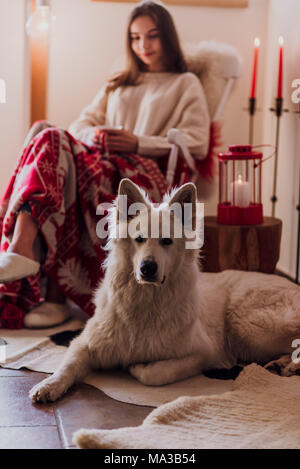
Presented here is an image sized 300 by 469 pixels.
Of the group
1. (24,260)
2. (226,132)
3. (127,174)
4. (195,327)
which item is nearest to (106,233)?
(127,174)

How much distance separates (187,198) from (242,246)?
32.8 inches

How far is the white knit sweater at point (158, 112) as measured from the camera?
3205 millimetres

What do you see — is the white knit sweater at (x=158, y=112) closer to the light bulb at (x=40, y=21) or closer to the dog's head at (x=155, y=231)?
the light bulb at (x=40, y=21)

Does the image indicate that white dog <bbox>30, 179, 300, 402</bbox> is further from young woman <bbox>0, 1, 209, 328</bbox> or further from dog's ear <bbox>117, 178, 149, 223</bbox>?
young woman <bbox>0, 1, 209, 328</bbox>

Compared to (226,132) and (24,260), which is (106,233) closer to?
(24,260)

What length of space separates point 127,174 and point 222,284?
2.57ft

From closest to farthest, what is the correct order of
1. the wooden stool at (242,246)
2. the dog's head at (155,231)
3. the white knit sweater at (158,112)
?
1. the dog's head at (155,231)
2. the wooden stool at (242,246)
3. the white knit sweater at (158,112)

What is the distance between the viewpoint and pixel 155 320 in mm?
2041

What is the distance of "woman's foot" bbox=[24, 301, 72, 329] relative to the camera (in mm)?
2652

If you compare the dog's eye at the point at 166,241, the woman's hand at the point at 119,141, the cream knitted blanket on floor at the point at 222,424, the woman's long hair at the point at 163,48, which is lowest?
the cream knitted blanket on floor at the point at 222,424

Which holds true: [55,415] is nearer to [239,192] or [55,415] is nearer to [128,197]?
[128,197]

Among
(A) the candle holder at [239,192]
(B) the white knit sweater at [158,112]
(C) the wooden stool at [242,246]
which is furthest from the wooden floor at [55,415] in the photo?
(B) the white knit sweater at [158,112]

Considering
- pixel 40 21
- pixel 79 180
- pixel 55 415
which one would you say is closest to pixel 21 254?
pixel 79 180

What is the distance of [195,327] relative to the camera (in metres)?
2.12
